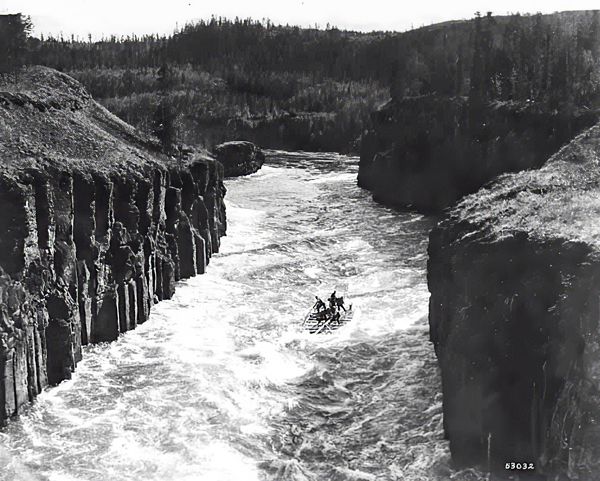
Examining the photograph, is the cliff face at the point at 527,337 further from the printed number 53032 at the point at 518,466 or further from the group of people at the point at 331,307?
the group of people at the point at 331,307

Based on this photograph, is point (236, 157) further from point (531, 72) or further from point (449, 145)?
point (531, 72)

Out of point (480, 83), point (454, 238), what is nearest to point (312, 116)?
point (480, 83)

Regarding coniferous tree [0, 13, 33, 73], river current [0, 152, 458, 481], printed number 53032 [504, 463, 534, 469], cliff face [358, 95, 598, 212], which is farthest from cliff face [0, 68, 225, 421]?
cliff face [358, 95, 598, 212]

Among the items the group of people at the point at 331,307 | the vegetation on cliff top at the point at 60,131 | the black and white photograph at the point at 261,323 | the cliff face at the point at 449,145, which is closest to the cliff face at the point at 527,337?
the black and white photograph at the point at 261,323

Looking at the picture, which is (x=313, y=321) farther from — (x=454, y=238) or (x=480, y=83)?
(x=480, y=83)

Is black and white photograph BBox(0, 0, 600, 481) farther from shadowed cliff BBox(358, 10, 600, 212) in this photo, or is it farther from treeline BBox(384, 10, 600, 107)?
treeline BBox(384, 10, 600, 107)

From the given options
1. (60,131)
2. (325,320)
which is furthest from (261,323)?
(60,131)
